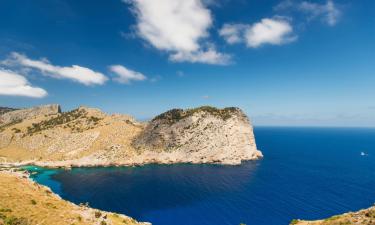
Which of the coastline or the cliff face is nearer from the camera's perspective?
the coastline

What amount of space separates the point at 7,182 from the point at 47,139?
441 feet

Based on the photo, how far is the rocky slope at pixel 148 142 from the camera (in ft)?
488

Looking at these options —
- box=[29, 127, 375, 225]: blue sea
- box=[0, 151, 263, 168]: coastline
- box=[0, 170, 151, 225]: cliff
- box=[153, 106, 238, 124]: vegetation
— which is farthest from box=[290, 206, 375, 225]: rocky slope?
box=[153, 106, 238, 124]: vegetation

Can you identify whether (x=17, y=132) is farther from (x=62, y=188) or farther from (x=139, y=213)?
(x=139, y=213)

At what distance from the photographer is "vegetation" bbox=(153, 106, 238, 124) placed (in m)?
164

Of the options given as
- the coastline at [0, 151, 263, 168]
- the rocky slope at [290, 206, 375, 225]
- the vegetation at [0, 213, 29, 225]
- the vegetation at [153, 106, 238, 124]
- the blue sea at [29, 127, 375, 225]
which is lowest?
the blue sea at [29, 127, 375, 225]

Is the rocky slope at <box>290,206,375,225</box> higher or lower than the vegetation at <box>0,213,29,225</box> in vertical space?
higher

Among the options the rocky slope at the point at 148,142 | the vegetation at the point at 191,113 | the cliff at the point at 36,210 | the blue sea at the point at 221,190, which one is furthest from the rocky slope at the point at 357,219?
the vegetation at the point at 191,113

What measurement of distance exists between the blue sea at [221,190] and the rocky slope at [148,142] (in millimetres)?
10935

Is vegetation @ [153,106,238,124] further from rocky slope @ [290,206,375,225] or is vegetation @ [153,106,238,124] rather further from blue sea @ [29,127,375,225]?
rocky slope @ [290,206,375,225]

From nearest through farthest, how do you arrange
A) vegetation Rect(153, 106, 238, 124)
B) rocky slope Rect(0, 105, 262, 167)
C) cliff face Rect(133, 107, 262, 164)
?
rocky slope Rect(0, 105, 262, 167) → cliff face Rect(133, 107, 262, 164) → vegetation Rect(153, 106, 238, 124)

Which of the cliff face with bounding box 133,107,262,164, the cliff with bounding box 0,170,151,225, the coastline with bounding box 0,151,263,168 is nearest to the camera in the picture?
the cliff with bounding box 0,170,151,225

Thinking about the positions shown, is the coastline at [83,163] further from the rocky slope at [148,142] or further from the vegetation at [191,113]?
the vegetation at [191,113]

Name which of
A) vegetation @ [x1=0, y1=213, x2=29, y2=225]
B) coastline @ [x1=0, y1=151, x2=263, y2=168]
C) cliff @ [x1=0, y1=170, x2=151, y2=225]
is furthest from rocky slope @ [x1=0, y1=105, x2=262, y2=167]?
vegetation @ [x1=0, y1=213, x2=29, y2=225]
